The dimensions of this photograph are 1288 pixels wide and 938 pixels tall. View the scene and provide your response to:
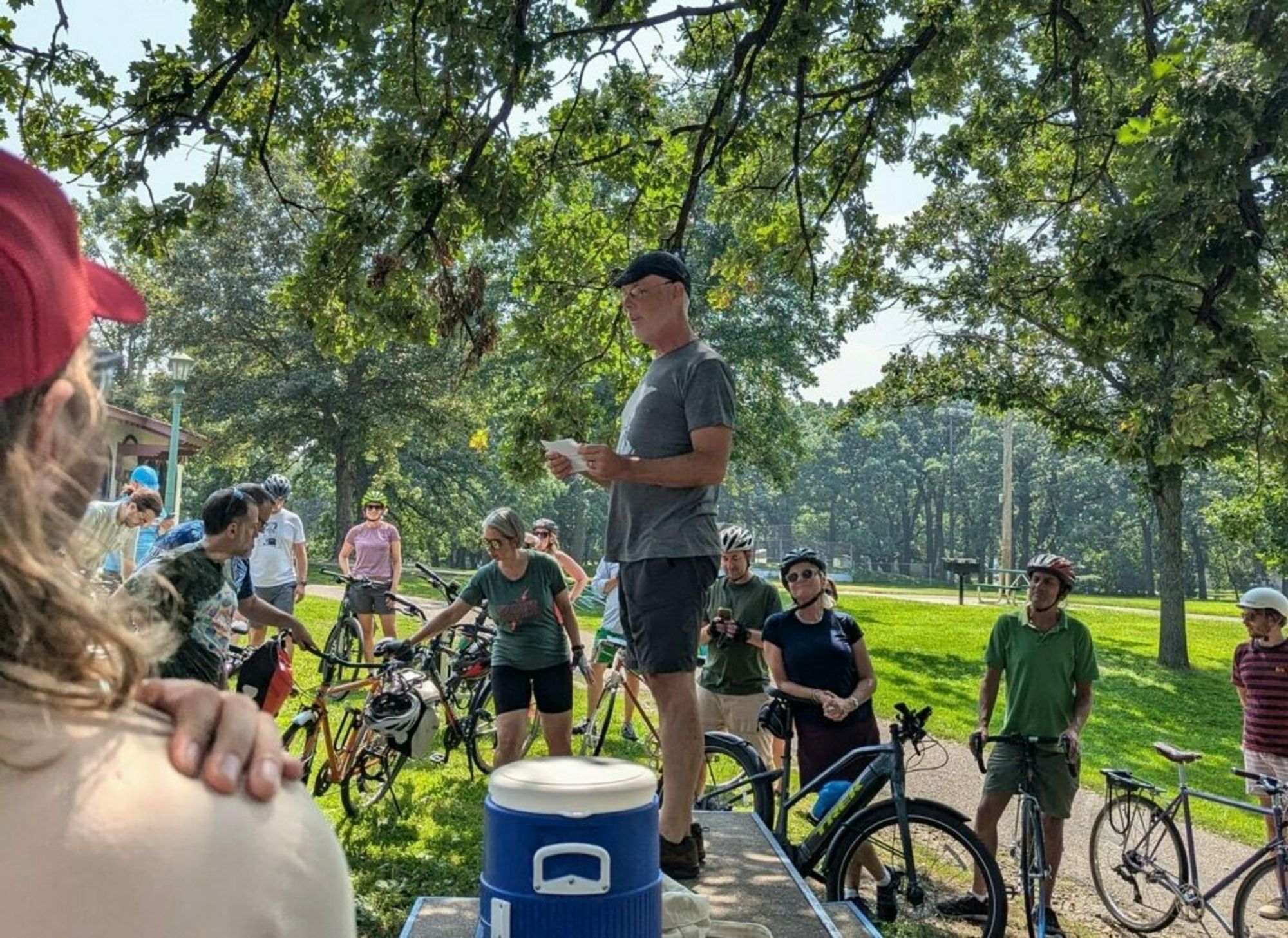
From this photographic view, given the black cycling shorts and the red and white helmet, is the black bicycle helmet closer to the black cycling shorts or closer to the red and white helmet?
the red and white helmet

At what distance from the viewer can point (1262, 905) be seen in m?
6.03

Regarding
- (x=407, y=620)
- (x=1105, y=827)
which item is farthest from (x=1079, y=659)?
(x=407, y=620)

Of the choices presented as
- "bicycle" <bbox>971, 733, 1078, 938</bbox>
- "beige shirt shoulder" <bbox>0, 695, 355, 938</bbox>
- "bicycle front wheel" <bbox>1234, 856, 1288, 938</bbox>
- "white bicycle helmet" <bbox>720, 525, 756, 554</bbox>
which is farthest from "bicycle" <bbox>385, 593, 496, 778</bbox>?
"beige shirt shoulder" <bbox>0, 695, 355, 938</bbox>

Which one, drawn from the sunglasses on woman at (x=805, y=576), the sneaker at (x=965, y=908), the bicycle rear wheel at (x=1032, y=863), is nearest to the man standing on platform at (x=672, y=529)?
the sneaker at (x=965, y=908)

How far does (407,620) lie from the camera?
51.8 ft

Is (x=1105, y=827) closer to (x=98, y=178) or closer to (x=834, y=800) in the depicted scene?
(x=834, y=800)

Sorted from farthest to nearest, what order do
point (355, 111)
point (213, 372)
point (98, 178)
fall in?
point (213, 372), point (355, 111), point (98, 178)

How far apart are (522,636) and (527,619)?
115 mm

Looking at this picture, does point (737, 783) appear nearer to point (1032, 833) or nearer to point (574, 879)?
point (1032, 833)

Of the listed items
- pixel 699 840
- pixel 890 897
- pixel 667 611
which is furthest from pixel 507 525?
pixel 667 611

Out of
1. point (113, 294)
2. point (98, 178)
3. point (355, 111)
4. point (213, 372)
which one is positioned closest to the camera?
point (113, 294)

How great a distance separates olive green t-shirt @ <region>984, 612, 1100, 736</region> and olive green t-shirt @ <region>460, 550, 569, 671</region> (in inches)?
115

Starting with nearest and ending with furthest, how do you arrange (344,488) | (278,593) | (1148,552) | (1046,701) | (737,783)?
(737,783)
(1046,701)
(278,593)
(344,488)
(1148,552)

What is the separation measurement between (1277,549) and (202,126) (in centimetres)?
2393
